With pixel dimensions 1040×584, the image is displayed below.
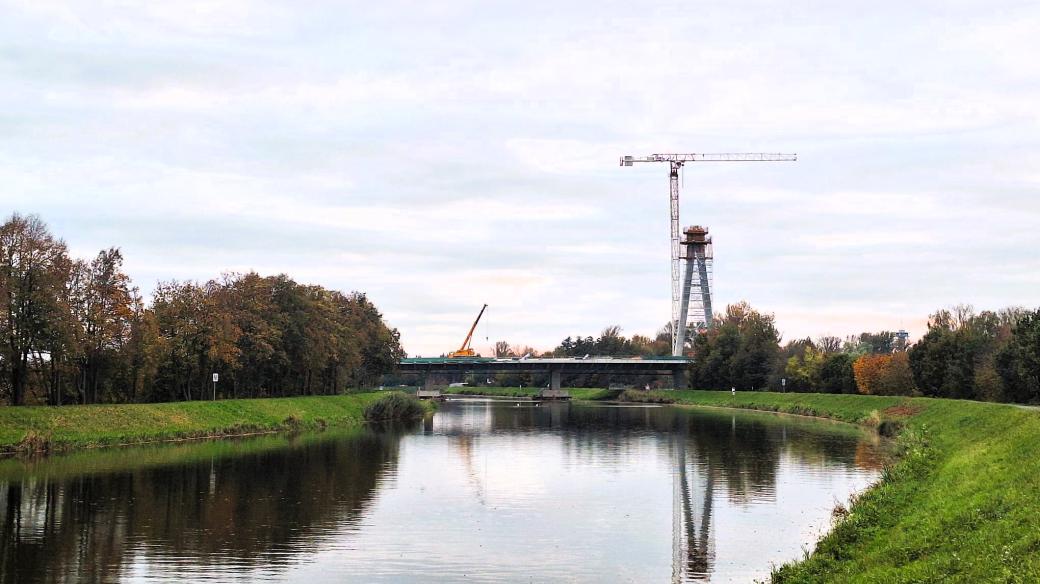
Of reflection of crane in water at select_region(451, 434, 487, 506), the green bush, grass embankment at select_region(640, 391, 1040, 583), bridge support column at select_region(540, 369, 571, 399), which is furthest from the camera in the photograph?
bridge support column at select_region(540, 369, 571, 399)

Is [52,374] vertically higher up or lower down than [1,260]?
lower down

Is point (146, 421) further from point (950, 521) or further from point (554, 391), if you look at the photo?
point (554, 391)

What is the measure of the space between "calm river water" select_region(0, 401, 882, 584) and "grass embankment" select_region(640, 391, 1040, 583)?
7.87 ft

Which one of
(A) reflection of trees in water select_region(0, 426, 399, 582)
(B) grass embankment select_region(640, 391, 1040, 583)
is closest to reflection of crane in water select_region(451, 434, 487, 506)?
(A) reflection of trees in water select_region(0, 426, 399, 582)

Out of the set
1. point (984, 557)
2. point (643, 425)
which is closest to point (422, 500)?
point (984, 557)

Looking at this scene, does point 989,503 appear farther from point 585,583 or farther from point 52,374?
point 52,374

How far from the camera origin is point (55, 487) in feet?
149

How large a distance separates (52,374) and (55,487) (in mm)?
31233

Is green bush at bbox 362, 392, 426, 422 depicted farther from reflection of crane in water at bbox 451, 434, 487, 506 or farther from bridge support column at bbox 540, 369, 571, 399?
bridge support column at bbox 540, 369, 571, 399

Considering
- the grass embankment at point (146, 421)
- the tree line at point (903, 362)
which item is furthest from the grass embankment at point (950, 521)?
the grass embankment at point (146, 421)

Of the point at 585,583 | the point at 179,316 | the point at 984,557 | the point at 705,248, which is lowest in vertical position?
the point at 585,583

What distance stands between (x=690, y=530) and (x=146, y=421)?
5031cm

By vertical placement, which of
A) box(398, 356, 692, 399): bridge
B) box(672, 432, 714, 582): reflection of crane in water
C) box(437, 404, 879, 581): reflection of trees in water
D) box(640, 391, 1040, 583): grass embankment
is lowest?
box(672, 432, 714, 582): reflection of crane in water

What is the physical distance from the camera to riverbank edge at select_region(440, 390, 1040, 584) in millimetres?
20797
